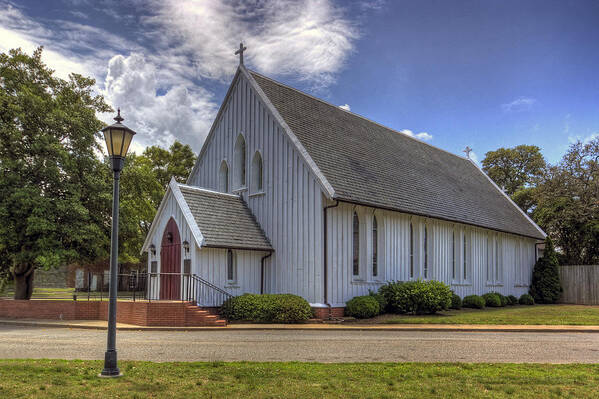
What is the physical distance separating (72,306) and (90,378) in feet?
43.9

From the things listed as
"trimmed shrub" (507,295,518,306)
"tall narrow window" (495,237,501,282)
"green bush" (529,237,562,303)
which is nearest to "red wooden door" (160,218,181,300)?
"tall narrow window" (495,237,501,282)

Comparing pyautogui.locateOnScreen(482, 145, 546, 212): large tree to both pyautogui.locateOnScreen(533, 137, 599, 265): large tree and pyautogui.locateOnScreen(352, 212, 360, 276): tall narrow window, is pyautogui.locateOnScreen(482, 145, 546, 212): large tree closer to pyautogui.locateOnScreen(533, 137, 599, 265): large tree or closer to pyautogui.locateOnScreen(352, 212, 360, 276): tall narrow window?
pyautogui.locateOnScreen(533, 137, 599, 265): large tree

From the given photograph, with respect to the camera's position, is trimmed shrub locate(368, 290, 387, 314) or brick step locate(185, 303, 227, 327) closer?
brick step locate(185, 303, 227, 327)

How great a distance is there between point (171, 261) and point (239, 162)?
20.4 ft

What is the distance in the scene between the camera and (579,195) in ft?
128

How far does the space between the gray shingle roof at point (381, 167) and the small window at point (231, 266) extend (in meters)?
4.98

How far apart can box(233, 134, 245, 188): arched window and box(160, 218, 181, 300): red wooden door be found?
4.42 m

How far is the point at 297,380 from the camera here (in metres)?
8.76

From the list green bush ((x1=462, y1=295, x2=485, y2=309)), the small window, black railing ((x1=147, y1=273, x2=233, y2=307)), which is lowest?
green bush ((x1=462, y1=295, x2=485, y2=309))

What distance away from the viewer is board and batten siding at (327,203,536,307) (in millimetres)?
20922

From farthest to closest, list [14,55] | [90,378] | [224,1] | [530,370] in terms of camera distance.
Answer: [14,55]
[224,1]
[530,370]
[90,378]

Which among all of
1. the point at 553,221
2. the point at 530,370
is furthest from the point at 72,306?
the point at 553,221

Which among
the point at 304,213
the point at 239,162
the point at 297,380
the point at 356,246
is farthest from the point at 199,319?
the point at 297,380

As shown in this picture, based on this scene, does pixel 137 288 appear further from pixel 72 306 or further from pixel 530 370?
pixel 530 370
